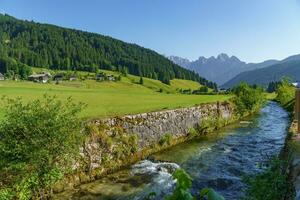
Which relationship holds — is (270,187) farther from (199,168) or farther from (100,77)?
(100,77)

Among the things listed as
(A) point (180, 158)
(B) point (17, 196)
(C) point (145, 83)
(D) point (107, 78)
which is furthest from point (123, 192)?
(C) point (145, 83)

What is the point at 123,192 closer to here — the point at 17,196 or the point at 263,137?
the point at 17,196

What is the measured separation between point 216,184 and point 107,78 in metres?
157

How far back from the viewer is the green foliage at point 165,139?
32.9 meters

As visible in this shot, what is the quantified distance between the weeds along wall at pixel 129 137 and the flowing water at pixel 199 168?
35.3 inches

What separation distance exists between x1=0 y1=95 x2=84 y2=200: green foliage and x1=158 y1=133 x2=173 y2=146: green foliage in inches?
576

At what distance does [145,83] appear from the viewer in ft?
621

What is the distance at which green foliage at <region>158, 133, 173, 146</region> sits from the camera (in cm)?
3294

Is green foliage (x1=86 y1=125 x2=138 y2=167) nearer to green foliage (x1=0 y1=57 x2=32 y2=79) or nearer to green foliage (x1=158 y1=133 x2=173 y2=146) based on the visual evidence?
green foliage (x1=158 y1=133 x2=173 y2=146)

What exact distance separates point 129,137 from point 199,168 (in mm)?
5920

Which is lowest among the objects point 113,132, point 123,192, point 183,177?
point 123,192

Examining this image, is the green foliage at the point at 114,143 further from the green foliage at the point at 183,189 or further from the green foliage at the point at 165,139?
the green foliage at the point at 183,189

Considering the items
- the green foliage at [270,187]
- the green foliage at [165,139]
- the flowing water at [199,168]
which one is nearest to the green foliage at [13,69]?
the green foliage at [165,139]

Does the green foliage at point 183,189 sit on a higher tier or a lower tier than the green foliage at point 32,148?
higher
